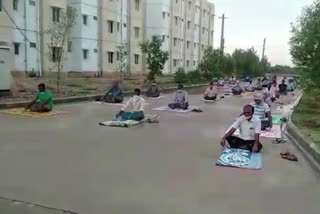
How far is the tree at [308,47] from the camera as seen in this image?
1609 cm

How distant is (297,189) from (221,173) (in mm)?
1267

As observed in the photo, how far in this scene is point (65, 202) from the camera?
217 inches

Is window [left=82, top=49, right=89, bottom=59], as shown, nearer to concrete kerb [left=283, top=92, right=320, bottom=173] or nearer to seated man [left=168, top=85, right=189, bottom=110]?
seated man [left=168, top=85, right=189, bottom=110]

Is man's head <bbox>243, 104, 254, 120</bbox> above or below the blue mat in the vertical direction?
above

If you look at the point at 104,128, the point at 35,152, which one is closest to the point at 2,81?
the point at 104,128

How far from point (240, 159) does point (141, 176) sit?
221 cm

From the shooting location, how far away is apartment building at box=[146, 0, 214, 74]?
202ft

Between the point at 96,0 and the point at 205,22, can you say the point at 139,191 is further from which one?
the point at 205,22

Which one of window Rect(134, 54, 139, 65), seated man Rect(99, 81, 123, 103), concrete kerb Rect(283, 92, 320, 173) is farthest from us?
window Rect(134, 54, 139, 65)

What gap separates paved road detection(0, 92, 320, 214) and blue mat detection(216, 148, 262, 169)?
181 millimetres

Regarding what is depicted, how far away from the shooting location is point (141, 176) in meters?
7.05

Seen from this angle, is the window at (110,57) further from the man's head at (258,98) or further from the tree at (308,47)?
the man's head at (258,98)

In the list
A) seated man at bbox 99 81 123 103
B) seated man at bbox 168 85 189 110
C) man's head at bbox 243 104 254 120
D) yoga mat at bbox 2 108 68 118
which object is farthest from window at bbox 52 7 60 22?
man's head at bbox 243 104 254 120

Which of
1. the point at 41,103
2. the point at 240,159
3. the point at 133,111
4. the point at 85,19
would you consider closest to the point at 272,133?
the point at 133,111
